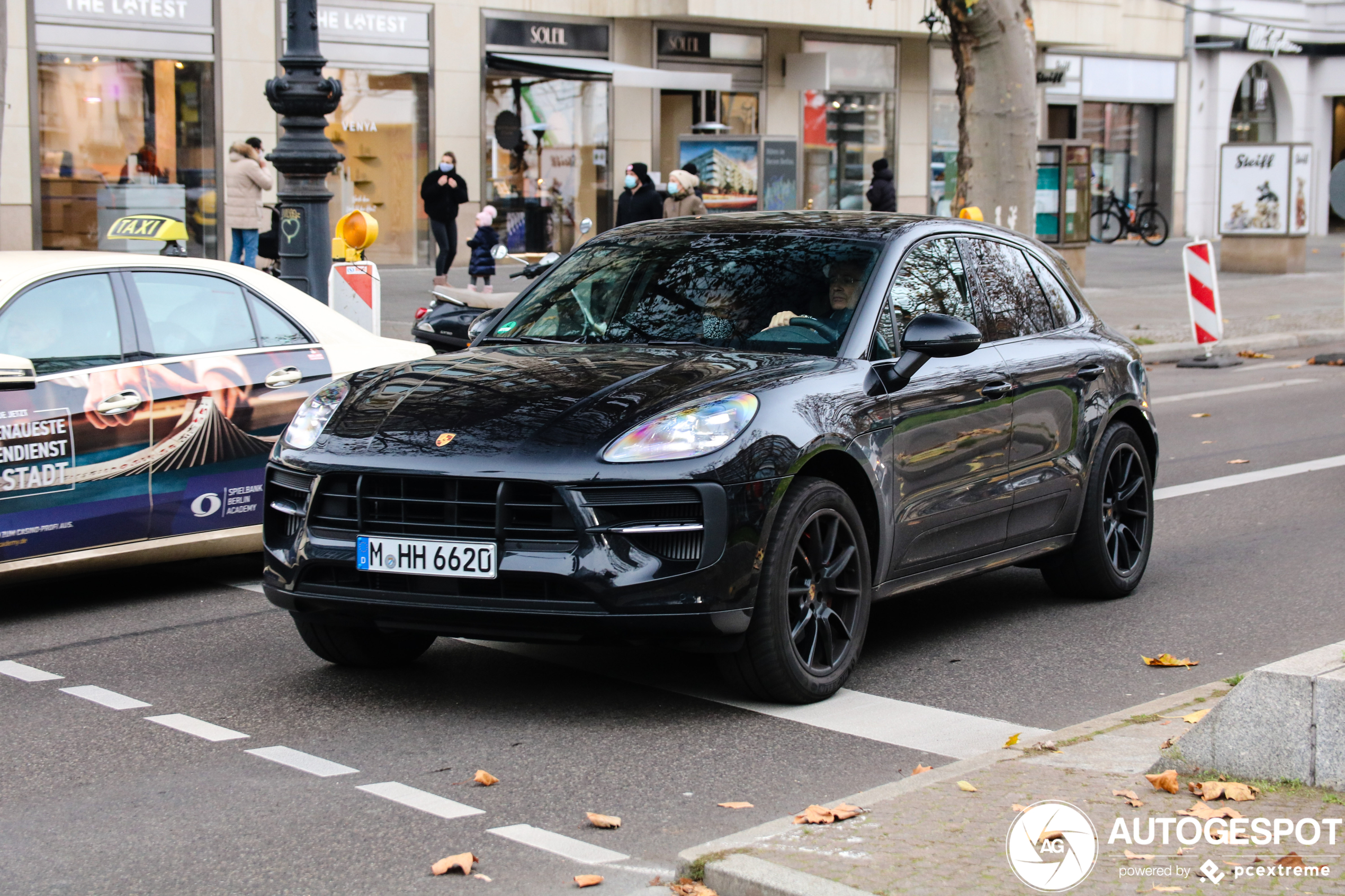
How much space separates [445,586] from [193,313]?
2857 millimetres

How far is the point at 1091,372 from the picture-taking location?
7391mm

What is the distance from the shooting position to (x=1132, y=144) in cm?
4256

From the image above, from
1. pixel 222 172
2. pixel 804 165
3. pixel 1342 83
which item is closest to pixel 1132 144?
pixel 1342 83

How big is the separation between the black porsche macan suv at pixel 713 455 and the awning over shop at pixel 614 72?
22.3 m

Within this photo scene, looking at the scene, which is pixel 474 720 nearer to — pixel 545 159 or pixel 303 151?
pixel 303 151

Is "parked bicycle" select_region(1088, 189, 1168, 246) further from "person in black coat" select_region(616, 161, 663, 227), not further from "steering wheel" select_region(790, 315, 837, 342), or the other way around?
"steering wheel" select_region(790, 315, 837, 342)

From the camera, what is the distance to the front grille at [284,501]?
18.6 feet

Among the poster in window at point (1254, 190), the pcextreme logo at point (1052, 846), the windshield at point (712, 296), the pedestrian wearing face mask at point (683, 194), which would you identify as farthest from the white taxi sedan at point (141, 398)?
the poster in window at point (1254, 190)

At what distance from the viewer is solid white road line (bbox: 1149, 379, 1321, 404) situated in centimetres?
1593

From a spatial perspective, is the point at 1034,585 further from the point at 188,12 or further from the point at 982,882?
the point at 188,12

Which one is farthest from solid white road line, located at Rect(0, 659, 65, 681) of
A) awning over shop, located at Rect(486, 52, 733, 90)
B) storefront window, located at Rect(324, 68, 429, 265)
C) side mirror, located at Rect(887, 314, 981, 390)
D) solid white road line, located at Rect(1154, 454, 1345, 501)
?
awning over shop, located at Rect(486, 52, 733, 90)

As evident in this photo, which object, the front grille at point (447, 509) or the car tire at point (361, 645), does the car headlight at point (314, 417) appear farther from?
the car tire at point (361, 645)

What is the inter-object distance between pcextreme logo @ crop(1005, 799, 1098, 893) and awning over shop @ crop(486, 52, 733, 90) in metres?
25.5

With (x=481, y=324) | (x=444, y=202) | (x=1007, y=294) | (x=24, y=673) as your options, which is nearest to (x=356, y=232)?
(x=481, y=324)
